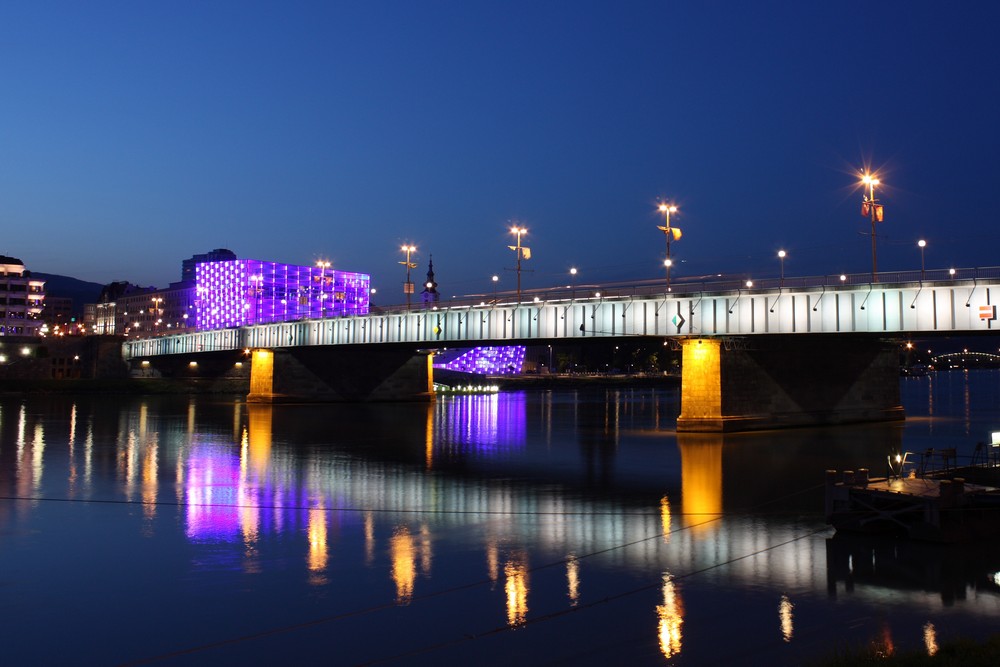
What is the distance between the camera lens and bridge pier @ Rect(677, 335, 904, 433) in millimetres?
60250

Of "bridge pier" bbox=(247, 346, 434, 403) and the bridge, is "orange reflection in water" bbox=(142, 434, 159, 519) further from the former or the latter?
"bridge pier" bbox=(247, 346, 434, 403)

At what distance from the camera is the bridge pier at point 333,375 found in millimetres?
107562

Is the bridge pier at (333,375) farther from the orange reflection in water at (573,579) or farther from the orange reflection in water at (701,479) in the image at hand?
the orange reflection in water at (573,579)

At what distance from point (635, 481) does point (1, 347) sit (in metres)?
144

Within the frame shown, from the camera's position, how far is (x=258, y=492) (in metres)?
33.1

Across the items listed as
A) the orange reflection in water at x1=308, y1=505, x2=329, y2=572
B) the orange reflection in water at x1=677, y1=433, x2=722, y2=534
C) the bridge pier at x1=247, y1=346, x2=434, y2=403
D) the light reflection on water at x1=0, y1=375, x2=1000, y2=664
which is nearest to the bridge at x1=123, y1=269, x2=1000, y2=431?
the orange reflection in water at x1=677, y1=433, x2=722, y2=534

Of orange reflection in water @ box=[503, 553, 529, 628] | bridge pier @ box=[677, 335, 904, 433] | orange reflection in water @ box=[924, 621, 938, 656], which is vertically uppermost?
bridge pier @ box=[677, 335, 904, 433]

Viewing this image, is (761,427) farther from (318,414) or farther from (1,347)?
(1,347)

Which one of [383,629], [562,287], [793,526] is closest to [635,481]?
[793,526]

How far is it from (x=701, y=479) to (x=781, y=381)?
1189 inches

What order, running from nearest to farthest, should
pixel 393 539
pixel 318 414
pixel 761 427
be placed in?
pixel 393 539 < pixel 761 427 < pixel 318 414

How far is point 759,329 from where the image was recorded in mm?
58000

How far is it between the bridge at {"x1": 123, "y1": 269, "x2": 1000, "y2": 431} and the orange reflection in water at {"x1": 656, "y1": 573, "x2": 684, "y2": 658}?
39.9m

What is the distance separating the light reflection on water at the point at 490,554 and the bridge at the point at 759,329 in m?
10.1
